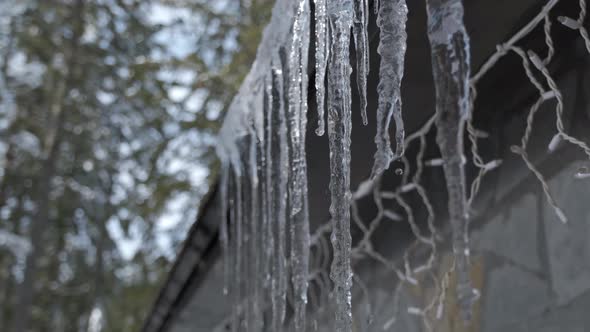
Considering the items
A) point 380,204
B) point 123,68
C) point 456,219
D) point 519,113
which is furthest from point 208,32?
point 456,219

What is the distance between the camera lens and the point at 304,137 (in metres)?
1.41

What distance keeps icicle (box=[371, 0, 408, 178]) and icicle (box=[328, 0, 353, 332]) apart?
0.38ft

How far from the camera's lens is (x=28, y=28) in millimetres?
7270

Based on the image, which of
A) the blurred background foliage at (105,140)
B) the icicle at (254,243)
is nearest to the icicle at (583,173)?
the icicle at (254,243)

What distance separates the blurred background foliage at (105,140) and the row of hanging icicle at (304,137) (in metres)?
3.77

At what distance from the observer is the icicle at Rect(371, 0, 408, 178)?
91cm

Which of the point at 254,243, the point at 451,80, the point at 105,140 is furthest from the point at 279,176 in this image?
the point at 105,140

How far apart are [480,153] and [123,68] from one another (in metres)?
5.90

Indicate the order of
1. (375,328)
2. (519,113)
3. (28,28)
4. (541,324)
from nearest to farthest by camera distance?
1. (541,324)
2. (519,113)
3. (375,328)
4. (28,28)

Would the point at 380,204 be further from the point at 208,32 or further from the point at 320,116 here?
the point at 208,32

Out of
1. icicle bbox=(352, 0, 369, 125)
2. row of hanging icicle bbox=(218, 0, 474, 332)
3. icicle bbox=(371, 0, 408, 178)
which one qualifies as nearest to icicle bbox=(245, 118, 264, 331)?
row of hanging icicle bbox=(218, 0, 474, 332)

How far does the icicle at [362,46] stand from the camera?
3.21 ft

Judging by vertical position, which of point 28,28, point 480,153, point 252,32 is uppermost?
point 28,28

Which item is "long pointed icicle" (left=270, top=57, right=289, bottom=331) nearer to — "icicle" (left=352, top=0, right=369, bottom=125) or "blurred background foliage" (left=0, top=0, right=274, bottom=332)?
"icicle" (left=352, top=0, right=369, bottom=125)
